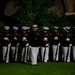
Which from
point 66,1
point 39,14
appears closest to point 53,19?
point 39,14

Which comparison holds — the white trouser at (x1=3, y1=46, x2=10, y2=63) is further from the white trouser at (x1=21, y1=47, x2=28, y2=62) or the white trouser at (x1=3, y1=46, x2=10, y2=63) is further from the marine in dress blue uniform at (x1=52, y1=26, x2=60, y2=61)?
the marine in dress blue uniform at (x1=52, y1=26, x2=60, y2=61)

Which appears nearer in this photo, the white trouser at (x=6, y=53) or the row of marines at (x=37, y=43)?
the row of marines at (x=37, y=43)

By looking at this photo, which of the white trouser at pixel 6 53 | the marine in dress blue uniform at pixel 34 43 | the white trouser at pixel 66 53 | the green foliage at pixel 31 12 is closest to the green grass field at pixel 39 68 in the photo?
the marine in dress blue uniform at pixel 34 43

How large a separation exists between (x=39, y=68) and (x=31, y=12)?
3387mm

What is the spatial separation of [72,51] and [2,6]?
830 centimetres

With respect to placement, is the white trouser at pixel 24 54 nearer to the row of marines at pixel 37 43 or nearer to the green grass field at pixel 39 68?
the row of marines at pixel 37 43

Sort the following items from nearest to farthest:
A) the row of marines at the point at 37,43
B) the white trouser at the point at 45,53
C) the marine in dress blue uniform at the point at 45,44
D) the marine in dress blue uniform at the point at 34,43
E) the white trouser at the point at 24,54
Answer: the marine in dress blue uniform at the point at 34,43 → the row of marines at the point at 37,43 → the white trouser at the point at 24,54 → the marine in dress blue uniform at the point at 45,44 → the white trouser at the point at 45,53

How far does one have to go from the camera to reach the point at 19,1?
2175 centimetres

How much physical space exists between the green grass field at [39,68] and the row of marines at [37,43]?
430 mm

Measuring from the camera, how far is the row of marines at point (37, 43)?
20.1 metres

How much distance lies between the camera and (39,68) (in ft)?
62.7

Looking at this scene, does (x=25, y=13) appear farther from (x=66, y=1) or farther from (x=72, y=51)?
(x=66, y=1)

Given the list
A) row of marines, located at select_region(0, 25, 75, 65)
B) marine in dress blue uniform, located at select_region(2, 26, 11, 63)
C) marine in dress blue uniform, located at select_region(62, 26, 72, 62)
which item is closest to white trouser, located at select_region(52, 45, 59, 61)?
row of marines, located at select_region(0, 25, 75, 65)

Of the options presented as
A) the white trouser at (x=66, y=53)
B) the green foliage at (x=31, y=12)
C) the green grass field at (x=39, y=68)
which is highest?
the green foliage at (x=31, y=12)
